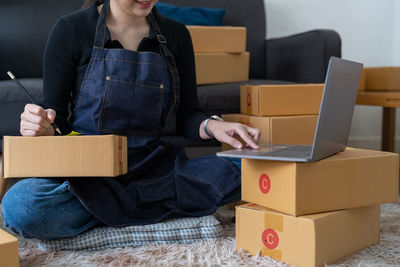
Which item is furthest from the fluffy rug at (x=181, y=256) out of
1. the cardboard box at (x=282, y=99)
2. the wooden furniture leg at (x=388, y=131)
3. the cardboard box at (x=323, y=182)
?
the wooden furniture leg at (x=388, y=131)

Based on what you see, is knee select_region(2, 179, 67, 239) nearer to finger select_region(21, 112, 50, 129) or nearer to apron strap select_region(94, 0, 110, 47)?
finger select_region(21, 112, 50, 129)

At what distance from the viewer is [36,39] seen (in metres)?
2.06

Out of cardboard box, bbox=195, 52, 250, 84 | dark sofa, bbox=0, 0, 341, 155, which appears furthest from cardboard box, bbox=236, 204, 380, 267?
cardboard box, bbox=195, 52, 250, 84

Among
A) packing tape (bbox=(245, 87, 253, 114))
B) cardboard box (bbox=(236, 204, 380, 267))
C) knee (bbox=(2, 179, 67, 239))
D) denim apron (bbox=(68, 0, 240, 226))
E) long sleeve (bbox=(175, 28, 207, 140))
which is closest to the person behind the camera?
cardboard box (bbox=(236, 204, 380, 267))

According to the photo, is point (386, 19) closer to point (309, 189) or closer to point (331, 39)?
point (331, 39)

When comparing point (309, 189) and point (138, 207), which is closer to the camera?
point (309, 189)

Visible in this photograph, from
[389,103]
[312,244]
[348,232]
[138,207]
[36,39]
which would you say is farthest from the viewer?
[36,39]

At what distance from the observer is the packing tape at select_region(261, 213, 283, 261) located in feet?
3.40

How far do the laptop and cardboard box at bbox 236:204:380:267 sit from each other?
0.13 meters

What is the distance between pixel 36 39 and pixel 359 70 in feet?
4.72

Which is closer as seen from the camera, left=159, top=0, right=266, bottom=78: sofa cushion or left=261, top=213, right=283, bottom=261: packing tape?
left=261, top=213, right=283, bottom=261: packing tape

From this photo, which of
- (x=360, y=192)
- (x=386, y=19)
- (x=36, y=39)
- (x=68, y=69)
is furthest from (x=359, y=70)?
(x=386, y=19)

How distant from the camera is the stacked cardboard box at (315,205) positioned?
39.1 inches

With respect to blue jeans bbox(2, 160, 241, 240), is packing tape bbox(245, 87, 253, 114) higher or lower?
higher
